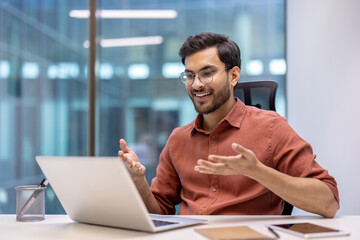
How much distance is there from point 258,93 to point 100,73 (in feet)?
5.96

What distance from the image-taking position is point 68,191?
3.95ft

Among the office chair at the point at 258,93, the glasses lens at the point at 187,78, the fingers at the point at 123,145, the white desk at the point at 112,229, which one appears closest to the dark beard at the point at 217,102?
the glasses lens at the point at 187,78

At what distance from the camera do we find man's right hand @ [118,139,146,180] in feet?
4.82

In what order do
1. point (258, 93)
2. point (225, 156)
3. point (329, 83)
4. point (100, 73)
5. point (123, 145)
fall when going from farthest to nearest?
point (100, 73) < point (329, 83) < point (258, 93) < point (123, 145) < point (225, 156)

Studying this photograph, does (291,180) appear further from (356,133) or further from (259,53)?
(259,53)

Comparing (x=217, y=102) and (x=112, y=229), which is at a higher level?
(x=217, y=102)

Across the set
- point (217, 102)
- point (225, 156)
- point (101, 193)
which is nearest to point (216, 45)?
point (217, 102)

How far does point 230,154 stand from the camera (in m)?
1.63

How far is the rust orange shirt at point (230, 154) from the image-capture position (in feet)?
4.96

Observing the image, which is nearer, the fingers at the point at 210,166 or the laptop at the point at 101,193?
the laptop at the point at 101,193

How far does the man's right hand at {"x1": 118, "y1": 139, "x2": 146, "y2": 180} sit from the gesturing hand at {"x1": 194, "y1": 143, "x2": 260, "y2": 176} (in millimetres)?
384

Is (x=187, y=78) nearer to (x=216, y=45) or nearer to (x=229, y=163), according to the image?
(x=216, y=45)

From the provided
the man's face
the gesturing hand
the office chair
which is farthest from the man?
the office chair

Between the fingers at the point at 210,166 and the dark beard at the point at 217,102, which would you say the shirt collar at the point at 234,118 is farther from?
the fingers at the point at 210,166
